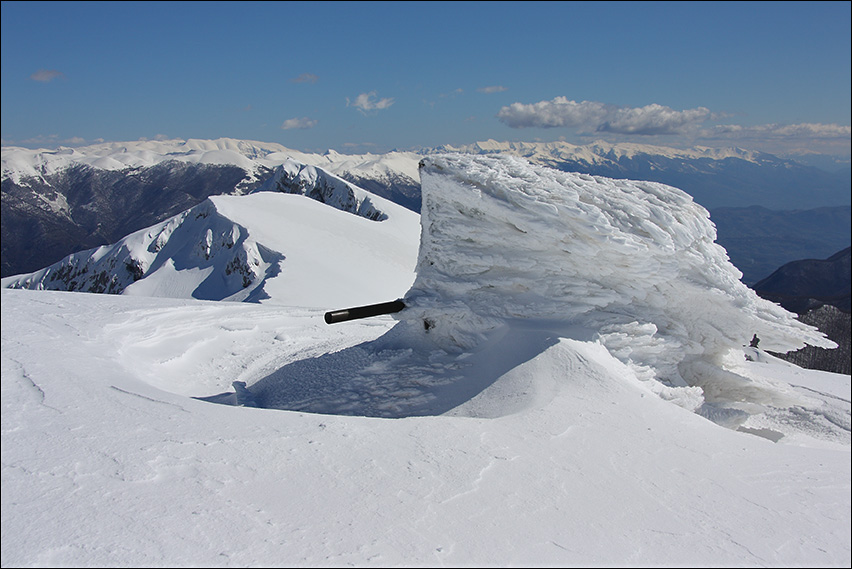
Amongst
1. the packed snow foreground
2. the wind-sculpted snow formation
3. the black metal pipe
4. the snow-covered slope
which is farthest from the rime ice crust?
the wind-sculpted snow formation

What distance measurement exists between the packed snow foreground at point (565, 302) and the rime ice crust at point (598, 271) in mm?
20

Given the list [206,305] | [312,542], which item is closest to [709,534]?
[312,542]

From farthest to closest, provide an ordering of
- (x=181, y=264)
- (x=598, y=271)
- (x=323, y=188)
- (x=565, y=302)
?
(x=323, y=188), (x=181, y=264), (x=565, y=302), (x=598, y=271)

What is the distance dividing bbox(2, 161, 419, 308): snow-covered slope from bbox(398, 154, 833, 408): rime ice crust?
14.1 metres

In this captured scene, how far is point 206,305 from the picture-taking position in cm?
1177

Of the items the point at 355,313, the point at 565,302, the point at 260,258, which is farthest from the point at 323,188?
the point at 565,302

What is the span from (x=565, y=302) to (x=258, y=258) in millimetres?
24212

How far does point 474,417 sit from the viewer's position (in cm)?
540

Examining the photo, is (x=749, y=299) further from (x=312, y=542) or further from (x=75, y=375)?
(x=75, y=375)

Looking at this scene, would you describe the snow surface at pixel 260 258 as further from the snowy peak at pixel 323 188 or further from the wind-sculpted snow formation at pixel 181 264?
the snowy peak at pixel 323 188

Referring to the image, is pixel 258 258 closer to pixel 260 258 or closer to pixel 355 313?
pixel 260 258

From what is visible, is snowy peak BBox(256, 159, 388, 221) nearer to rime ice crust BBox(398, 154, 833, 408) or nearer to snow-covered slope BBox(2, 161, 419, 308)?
snow-covered slope BBox(2, 161, 419, 308)

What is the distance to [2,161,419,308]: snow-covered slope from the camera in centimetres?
2577

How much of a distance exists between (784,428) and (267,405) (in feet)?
23.6
